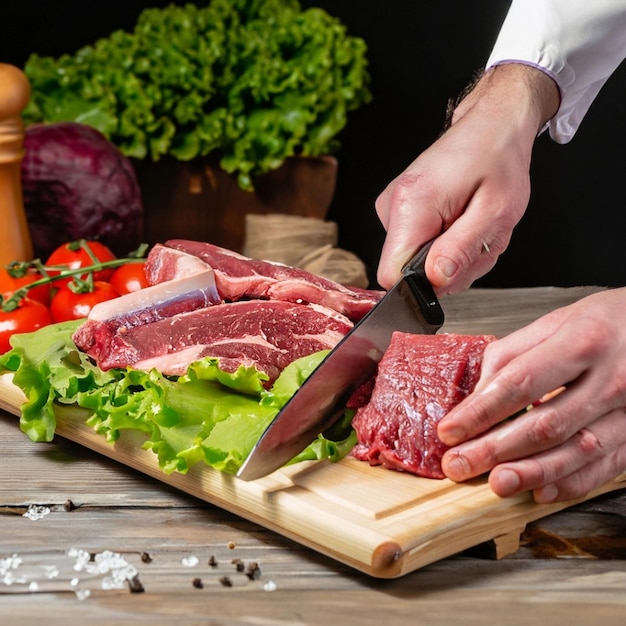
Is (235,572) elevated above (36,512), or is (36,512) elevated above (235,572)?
(235,572)

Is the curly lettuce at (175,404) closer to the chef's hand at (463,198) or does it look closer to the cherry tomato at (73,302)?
the chef's hand at (463,198)

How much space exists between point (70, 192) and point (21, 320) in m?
1.24

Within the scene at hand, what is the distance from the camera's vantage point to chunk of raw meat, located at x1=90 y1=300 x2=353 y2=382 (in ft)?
7.90

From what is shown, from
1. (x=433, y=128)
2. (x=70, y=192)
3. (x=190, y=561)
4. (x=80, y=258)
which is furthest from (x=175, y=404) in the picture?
(x=433, y=128)

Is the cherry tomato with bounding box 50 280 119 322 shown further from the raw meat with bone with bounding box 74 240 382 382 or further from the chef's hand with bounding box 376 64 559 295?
the chef's hand with bounding box 376 64 559 295

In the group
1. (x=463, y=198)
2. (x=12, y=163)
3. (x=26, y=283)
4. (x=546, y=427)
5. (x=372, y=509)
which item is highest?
(x=463, y=198)

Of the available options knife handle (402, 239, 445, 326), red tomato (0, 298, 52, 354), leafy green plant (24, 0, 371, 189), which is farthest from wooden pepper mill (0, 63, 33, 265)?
knife handle (402, 239, 445, 326)

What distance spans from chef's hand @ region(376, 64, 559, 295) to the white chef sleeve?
0.93 feet

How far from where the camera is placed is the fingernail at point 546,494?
1.88 meters

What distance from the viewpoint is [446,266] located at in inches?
88.0

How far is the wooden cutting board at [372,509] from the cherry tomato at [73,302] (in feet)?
3.39

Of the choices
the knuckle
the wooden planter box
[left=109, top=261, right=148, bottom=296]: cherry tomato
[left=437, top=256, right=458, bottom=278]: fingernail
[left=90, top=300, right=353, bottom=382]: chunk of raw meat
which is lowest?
the wooden planter box

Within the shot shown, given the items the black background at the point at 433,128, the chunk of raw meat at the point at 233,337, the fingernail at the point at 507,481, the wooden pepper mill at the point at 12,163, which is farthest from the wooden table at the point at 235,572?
the black background at the point at 433,128

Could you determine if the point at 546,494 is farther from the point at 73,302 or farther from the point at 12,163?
the point at 12,163
